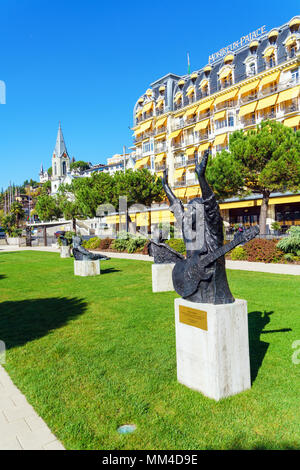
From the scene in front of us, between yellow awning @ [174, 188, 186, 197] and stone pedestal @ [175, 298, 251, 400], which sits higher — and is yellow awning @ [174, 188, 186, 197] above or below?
above

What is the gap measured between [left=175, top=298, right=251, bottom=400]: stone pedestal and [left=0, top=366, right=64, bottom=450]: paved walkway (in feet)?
5.67

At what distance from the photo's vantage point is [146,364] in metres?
4.72

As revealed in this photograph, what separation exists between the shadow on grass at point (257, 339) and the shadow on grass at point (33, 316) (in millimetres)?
4008

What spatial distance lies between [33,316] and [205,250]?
552cm

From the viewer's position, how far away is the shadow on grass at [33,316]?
6.32m

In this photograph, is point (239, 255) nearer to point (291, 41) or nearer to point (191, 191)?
point (191, 191)

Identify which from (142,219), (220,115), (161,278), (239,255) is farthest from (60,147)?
(161,278)

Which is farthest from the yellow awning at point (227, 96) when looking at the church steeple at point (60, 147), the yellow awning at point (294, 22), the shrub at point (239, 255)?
the church steeple at point (60, 147)

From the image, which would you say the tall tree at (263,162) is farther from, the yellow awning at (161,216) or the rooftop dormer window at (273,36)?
the rooftop dormer window at (273,36)

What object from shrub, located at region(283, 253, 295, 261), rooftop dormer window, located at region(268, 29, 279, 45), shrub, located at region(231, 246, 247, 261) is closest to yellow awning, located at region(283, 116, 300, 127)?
rooftop dormer window, located at region(268, 29, 279, 45)

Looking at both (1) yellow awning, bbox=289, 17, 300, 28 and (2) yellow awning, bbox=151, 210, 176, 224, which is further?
(2) yellow awning, bbox=151, 210, 176, 224

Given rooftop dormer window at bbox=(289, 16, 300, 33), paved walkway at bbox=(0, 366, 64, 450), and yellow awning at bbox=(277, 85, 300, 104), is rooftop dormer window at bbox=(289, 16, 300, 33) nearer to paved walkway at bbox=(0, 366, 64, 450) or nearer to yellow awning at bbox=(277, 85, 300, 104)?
yellow awning at bbox=(277, 85, 300, 104)

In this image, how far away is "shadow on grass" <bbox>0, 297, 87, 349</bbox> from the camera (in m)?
6.32
